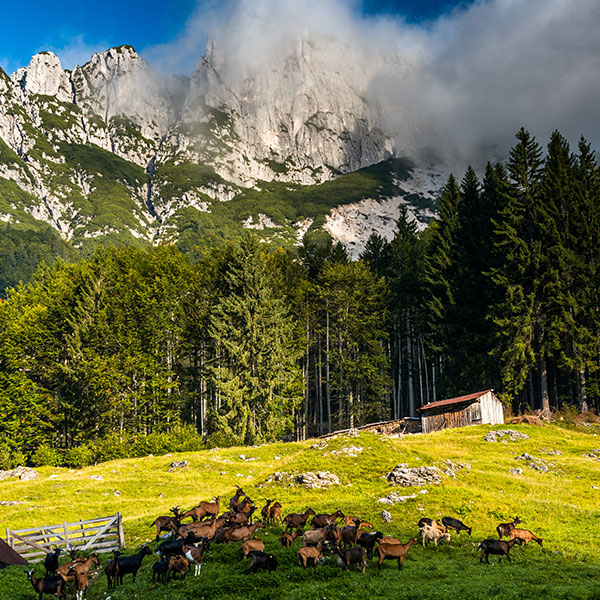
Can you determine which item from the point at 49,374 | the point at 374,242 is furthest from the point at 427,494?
the point at 374,242

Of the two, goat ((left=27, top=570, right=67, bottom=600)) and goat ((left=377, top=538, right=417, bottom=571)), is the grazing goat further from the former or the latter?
goat ((left=27, top=570, right=67, bottom=600))

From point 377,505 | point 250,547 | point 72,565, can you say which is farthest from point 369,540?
point 72,565

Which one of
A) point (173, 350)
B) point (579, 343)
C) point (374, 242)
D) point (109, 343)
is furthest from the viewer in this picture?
point (374, 242)

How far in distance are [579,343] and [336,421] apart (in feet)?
122

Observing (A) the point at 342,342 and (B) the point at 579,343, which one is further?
(A) the point at 342,342

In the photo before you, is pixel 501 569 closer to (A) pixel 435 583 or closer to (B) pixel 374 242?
(A) pixel 435 583

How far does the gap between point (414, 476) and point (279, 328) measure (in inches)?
1314

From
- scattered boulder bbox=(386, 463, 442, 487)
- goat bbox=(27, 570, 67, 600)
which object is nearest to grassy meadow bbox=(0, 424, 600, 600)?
scattered boulder bbox=(386, 463, 442, 487)

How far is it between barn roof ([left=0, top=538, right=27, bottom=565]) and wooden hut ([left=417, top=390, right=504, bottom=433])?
37.3 m

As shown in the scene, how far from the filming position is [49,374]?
168 ft

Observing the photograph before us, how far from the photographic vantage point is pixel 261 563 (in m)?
13.7

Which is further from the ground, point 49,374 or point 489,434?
point 49,374

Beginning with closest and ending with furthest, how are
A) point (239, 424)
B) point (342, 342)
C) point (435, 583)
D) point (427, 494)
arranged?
point (435, 583), point (427, 494), point (239, 424), point (342, 342)

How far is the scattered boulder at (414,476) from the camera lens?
23383 mm
